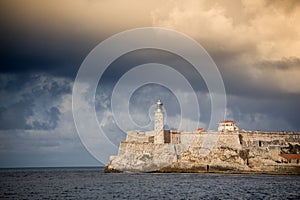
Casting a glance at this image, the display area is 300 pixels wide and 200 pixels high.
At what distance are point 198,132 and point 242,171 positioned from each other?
9145mm

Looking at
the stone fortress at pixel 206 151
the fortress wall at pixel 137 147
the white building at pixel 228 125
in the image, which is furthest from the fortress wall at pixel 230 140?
the fortress wall at pixel 137 147

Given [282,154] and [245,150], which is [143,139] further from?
[282,154]

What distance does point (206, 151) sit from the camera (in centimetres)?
5025

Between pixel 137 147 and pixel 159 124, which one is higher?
pixel 159 124

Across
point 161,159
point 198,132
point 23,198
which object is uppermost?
point 198,132

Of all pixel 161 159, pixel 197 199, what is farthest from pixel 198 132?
pixel 197 199

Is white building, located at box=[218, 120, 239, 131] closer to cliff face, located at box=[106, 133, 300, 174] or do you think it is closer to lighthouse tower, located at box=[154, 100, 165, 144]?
cliff face, located at box=[106, 133, 300, 174]

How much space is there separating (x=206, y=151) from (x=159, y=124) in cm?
737

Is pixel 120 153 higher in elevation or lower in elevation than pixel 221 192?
higher

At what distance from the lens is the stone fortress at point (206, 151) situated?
4875 centimetres

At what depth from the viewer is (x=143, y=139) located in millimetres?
55469

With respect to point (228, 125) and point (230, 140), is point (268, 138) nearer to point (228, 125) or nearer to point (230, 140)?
point (230, 140)

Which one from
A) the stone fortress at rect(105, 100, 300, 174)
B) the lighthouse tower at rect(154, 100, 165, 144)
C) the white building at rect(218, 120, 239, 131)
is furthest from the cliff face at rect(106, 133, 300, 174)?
the white building at rect(218, 120, 239, 131)

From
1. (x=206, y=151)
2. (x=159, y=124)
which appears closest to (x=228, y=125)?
(x=206, y=151)
